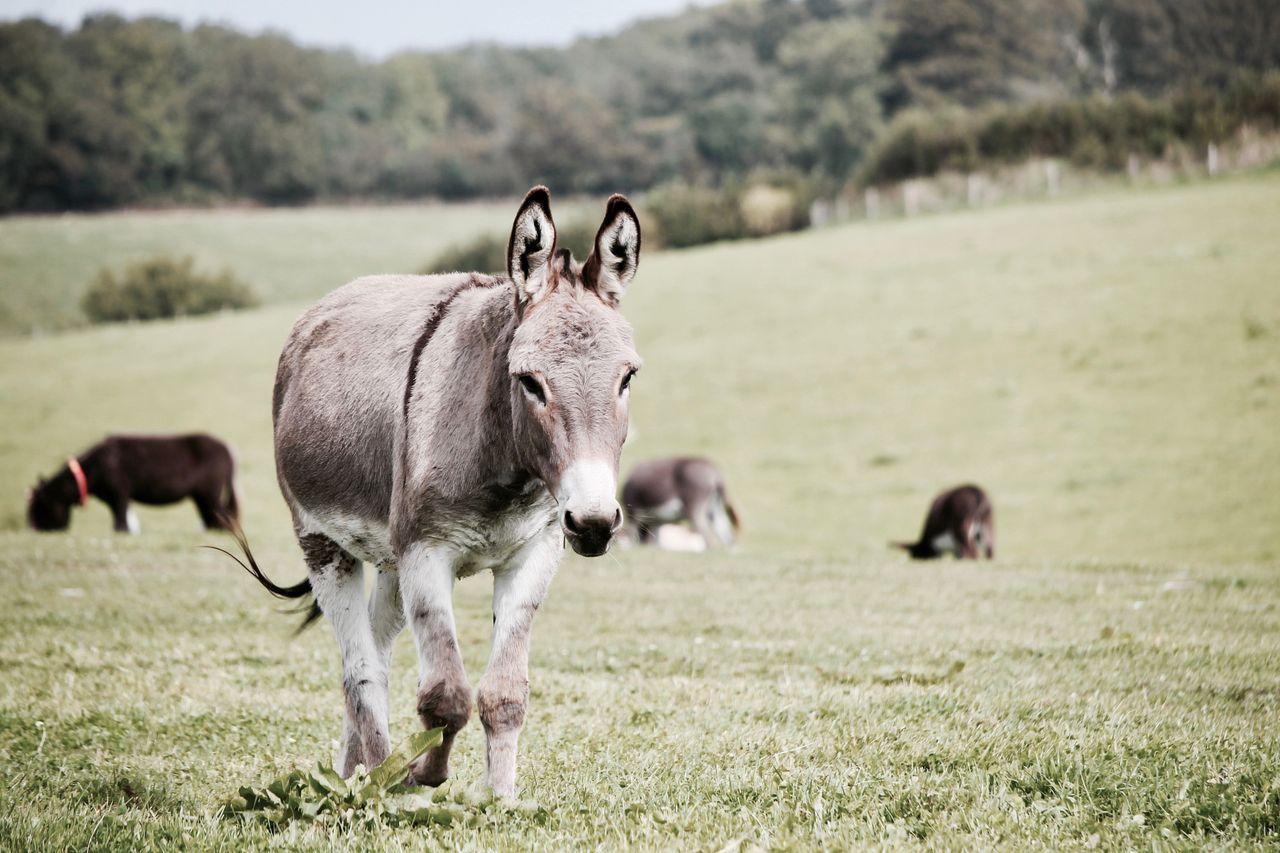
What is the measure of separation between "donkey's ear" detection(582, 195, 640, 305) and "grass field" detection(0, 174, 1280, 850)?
203 centimetres

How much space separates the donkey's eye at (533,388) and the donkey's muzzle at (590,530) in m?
0.50

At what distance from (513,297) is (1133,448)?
72.9 feet

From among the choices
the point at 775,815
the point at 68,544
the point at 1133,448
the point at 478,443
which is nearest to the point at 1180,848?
the point at 775,815

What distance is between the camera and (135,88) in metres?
89.5

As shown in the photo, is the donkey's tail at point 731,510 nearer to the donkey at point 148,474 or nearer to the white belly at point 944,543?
the white belly at point 944,543

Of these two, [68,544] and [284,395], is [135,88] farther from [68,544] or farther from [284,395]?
[284,395]

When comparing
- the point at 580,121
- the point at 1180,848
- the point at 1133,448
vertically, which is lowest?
the point at 1133,448

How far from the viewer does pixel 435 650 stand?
174 inches

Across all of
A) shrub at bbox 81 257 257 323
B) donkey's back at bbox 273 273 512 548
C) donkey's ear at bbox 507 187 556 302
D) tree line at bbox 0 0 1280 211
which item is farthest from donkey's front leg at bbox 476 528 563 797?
tree line at bbox 0 0 1280 211

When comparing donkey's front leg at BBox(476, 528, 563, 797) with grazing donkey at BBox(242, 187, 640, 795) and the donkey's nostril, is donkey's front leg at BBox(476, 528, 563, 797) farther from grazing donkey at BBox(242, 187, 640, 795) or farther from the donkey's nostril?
the donkey's nostril

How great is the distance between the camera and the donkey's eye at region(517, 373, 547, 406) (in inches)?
166

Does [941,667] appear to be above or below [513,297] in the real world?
below

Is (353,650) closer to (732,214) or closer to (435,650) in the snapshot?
(435,650)

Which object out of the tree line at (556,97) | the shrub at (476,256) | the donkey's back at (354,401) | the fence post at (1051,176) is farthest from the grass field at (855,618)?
the tree line at (556,97)
